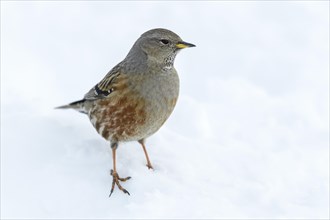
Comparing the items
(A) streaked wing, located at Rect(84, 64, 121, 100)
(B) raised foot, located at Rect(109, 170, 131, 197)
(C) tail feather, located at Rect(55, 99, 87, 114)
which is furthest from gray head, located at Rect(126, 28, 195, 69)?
(B) raised foot, located at Rect(109, 170, 131, 197)

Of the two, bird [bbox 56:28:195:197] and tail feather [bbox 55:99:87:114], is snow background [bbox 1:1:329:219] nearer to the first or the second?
tail feather [bbox 55:99:87:114]

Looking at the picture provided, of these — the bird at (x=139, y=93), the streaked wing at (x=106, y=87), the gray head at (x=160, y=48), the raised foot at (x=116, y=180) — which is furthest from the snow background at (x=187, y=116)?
the gray head at (x=160, y=48)

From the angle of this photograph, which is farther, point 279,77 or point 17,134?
point 279,77

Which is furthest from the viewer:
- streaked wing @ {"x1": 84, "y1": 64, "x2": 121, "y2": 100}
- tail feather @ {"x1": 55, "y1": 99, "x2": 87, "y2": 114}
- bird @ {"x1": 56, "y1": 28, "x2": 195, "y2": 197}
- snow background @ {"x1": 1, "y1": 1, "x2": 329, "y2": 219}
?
tail feather @ {"x1": 55, "y1": 99, "x2": 87, "y2": 114}

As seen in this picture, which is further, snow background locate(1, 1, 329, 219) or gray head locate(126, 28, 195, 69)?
gray head locate(126, 28, 195, 69)

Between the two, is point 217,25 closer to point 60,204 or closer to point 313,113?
point 313,113

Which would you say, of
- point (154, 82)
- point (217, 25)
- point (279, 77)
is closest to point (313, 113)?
point (279, 77)
